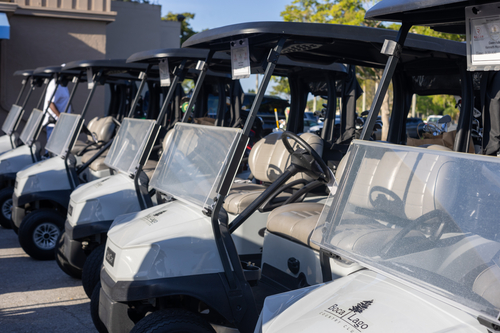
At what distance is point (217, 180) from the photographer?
2.53 metres

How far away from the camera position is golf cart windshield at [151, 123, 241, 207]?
2.56m

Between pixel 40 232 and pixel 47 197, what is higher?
pixel 47 197

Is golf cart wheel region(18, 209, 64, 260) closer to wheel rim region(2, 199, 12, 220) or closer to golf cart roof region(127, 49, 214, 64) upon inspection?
wheel rim region(2, 199, 12, 220)

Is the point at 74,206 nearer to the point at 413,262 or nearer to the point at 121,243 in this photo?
the point at 121,243

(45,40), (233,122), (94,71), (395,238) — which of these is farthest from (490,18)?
(45,40)

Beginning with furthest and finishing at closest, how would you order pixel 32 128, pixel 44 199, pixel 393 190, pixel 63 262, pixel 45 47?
pixel 45 47 → pixel 32 128 → pixel 44 199 → pixel 63 262 → pixel 393 190

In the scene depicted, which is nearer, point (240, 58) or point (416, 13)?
point (416, 13)

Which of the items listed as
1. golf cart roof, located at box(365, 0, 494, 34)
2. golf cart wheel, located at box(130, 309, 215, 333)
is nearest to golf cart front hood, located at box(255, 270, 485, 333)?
golf cart wheel, located at box(130, 309, 215, 333)

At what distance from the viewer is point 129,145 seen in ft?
13.4

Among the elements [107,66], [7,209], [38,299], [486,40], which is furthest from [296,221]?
[7,209]

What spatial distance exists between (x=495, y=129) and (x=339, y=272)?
1416 mm

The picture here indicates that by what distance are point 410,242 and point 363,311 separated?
0.97ft

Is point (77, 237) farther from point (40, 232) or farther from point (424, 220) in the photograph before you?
point (424, 220)

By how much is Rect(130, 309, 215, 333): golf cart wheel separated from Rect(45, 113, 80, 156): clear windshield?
3243 mm
